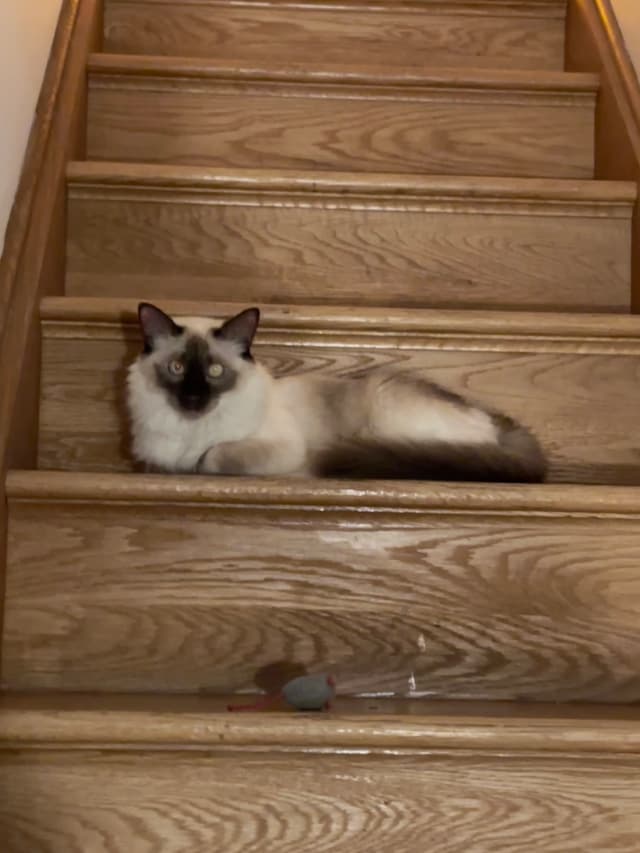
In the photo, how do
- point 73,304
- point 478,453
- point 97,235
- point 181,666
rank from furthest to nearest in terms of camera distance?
1. point 97,235
2. point 73,304
3. point 478,453
4. point 181,666

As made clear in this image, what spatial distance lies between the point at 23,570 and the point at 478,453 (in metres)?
0.58

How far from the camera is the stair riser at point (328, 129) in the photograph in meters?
1.88

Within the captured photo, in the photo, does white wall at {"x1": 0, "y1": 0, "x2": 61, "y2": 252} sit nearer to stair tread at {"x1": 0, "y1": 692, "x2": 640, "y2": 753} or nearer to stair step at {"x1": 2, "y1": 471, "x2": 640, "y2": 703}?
stair step at {"x1": 2, "y1": 471, "x2": 640, "y2": 703}

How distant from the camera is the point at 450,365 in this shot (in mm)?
1534

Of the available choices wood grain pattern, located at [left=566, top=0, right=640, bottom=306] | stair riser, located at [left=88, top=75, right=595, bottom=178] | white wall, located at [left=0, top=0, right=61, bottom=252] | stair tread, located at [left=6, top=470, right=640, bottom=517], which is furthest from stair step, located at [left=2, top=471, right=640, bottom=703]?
stair riser, located at [left=88, top=75, right=595, bottom=178]

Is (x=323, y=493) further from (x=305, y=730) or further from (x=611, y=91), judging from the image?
(x=611, y=91)

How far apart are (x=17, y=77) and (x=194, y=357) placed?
49cm

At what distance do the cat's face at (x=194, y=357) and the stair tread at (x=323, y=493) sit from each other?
256 mm

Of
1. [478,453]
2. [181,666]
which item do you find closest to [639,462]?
[478,453]

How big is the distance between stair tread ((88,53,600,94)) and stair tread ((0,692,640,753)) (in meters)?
1.22

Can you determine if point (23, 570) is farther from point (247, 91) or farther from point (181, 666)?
point (247, 91)

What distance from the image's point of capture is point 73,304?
1.47m

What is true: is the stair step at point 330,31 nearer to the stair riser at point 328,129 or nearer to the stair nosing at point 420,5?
the stair nosing at point 420,5

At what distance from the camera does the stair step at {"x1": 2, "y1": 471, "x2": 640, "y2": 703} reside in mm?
1225
